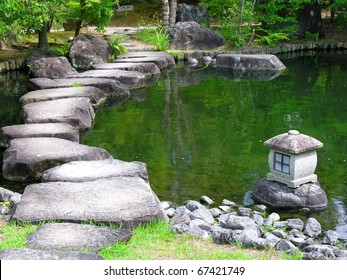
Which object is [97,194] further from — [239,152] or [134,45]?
[134,45]

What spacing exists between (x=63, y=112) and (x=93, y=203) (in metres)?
5.60

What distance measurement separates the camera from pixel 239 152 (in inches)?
436

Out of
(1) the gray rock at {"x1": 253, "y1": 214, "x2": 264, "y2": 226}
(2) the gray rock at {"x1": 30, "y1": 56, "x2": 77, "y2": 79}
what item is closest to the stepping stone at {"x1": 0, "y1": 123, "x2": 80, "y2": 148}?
(1) the gray rock at {"x1": 253, "y1": 214, "x2": 264, "y2": 226}

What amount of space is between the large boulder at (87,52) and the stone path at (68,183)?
5.29 meters

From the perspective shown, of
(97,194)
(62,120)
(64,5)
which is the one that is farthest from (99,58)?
(97,194)

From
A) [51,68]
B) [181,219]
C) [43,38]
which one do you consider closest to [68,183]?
[181,219]

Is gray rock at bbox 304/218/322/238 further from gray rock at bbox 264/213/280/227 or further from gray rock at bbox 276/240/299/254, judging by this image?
gray rock at bbox 276/240/299/254

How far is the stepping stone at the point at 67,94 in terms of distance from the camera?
46.0 ft

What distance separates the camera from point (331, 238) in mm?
7211

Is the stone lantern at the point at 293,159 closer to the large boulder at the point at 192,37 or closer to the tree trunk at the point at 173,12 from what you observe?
the large boulder at the point at 192,37

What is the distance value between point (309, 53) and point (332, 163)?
50.5 feet

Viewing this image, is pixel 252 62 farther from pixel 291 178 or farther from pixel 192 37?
pixel 291 178

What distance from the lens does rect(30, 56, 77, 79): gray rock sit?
17719 mm

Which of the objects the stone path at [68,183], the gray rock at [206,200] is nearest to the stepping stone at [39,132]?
the stone path at [68,183]
